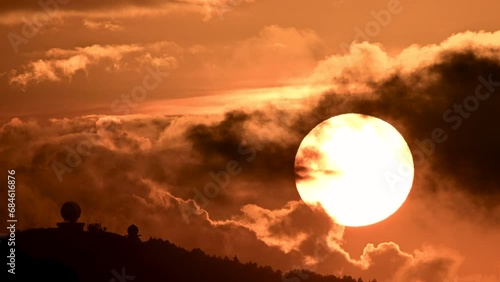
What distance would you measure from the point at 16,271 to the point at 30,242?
44.6 m

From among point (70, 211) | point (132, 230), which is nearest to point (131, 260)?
point (132, 230)

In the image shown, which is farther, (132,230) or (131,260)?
(132,230)

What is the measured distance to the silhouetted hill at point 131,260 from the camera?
525 feet

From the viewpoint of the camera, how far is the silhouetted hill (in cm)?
16012

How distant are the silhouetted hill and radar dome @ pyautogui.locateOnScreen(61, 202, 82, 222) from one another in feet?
11.9

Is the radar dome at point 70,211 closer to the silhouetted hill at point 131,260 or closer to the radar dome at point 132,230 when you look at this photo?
the silhouetted hill at point 131,260

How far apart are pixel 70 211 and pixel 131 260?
50.7ft

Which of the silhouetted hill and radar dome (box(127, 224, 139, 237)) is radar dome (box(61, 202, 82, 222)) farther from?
radar dome (box(127, 224, 139, 237))

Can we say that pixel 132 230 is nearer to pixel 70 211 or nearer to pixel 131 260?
pixel 131 260

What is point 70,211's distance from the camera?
156625 mm

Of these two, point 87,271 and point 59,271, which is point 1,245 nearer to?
point 59,271

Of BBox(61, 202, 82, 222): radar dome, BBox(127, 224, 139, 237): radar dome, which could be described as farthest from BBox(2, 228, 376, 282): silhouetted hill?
BBox(61, 202, 82, 222): radar dome

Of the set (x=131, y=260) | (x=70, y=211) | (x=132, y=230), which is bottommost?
(x=131, y=260)

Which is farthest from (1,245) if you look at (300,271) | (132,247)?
(300,271)
